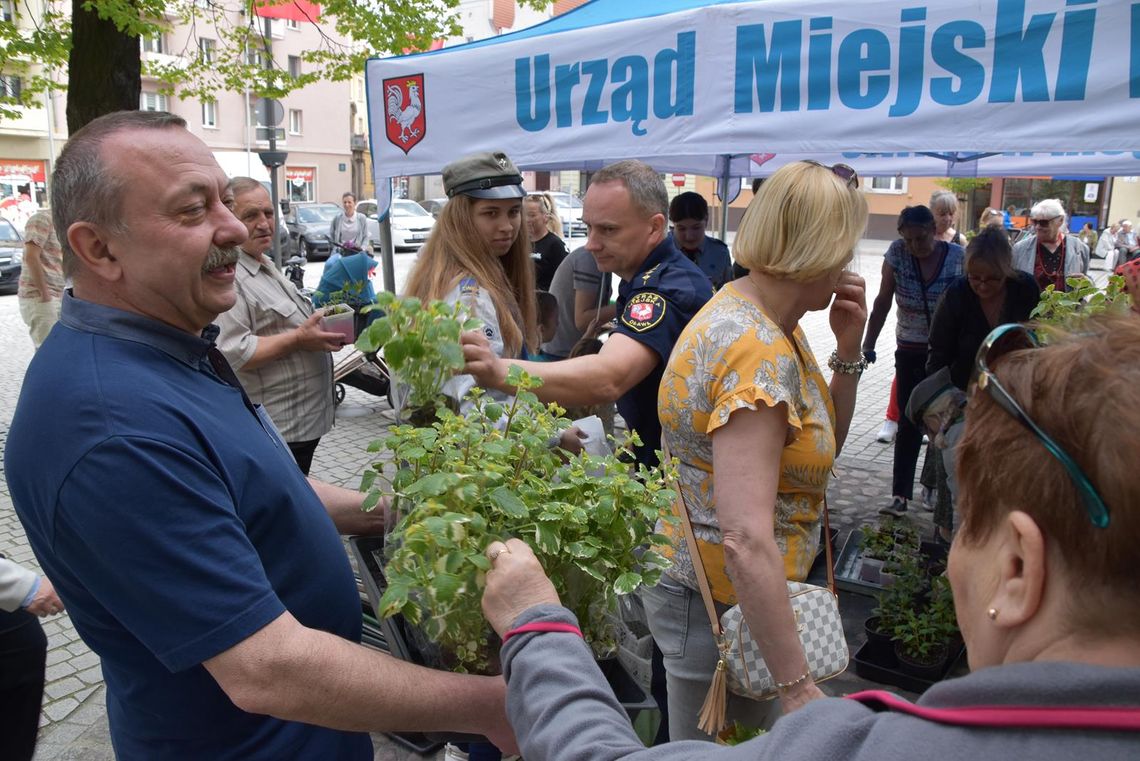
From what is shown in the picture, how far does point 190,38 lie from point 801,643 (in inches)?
365

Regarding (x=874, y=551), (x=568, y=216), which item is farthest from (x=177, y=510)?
(x=568, y=216)

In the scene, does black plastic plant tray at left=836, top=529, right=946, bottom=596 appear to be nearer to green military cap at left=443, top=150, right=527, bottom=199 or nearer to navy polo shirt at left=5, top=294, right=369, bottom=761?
green military cap at left=443, top=150, right=527, bottom=199

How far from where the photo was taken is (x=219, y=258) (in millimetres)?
1484

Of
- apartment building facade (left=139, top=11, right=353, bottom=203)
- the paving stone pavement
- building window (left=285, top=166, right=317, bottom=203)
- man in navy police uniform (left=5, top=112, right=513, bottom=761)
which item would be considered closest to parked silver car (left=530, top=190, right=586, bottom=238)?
apartment building facade (left=139, top=11, right=353, bottom=203)

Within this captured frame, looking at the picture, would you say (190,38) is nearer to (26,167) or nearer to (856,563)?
(856,563)

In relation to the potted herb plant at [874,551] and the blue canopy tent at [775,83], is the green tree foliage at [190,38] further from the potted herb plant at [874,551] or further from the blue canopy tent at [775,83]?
the potted herb plant at [874,551]

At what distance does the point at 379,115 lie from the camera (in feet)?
14.4

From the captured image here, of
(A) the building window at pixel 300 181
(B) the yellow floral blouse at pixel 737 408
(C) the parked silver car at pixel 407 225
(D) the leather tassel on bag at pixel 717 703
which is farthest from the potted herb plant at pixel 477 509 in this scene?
(A) the building window at pixel 300 181

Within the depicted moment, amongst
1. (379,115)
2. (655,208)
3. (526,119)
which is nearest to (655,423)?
(655,208)

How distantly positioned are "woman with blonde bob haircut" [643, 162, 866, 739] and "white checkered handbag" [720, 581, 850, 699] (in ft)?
0.24

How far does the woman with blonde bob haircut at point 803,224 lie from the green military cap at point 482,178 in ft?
3.62

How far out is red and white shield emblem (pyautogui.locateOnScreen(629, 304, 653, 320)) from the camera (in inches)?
96.8

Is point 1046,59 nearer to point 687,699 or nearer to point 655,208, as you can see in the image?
point 655,208

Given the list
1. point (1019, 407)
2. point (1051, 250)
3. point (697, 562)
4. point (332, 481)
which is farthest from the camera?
point (1051, 250)
